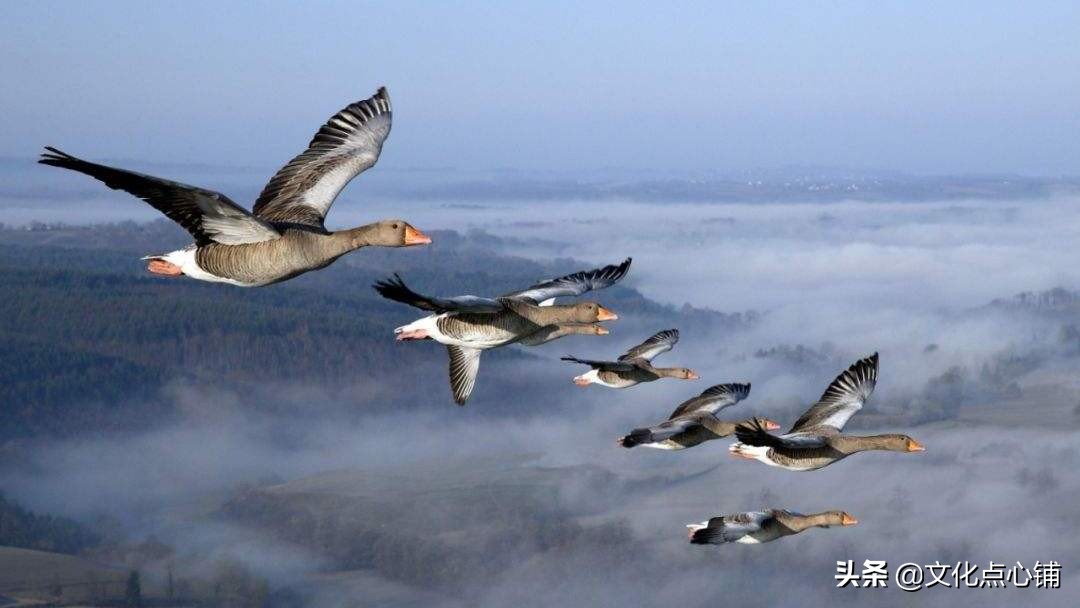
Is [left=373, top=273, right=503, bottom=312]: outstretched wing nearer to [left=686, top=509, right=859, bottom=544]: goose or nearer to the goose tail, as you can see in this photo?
the goose tail

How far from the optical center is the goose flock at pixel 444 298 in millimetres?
11539

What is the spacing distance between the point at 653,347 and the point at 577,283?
2.75 metres

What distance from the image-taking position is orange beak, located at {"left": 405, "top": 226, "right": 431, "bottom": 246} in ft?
38.9

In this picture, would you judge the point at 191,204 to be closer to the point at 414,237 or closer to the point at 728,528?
the point at 414,237

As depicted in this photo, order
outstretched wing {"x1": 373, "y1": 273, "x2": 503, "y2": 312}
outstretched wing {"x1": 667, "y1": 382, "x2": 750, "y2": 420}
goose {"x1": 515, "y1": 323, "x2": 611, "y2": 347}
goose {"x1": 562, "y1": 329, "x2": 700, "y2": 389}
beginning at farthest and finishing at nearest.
A: outstretched wing {"x1": 667, "y1": 382, "x2": 750, "y2": 420}, goose {"x1": 562, "y1": 329, "x2": 700, "y2": 389}, goose {"x1": 515, "y1": 323, "x2": 611, "y2": 347}, outstretched wing {"x1": 373, "y1": 273, "x2": 503, "y2": 312}

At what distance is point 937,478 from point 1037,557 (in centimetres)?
2041

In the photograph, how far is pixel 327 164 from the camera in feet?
48.3

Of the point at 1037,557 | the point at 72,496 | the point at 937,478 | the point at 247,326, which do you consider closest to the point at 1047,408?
the point at 937,478

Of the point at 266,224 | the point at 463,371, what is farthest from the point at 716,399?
the point at 266,224

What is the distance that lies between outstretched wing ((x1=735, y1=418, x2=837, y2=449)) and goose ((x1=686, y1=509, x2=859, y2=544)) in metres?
1.00

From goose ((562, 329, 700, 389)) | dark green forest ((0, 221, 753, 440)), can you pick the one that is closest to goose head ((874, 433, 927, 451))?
goose ((562, 329, 700, 389))

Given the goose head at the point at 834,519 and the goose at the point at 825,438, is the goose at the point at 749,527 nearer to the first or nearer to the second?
the goose head at the point at 834,519

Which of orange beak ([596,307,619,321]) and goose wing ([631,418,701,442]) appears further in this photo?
orange beak ([596,307,619,321])

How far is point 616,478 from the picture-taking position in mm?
146375
